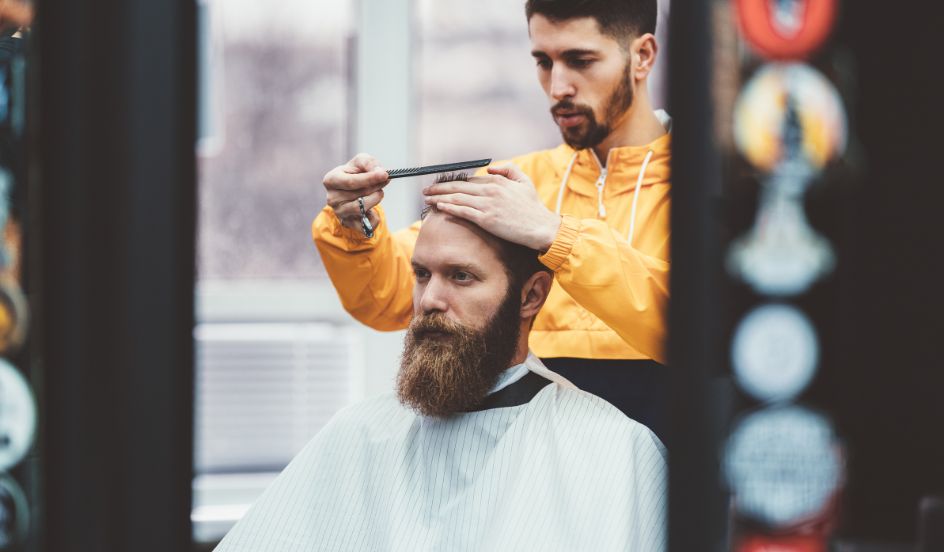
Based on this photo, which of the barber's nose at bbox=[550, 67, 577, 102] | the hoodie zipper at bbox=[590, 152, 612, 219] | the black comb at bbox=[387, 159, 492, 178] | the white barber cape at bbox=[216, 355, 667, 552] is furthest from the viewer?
the hoodie zipper at bbox=[590, 152, 612, 219]

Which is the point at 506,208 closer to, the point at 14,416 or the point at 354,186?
the point at 354,186

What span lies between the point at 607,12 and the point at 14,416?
1453 millimetres

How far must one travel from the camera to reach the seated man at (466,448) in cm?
197

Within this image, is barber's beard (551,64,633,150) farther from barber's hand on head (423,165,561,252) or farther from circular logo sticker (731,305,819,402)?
circular logo sticker (731,305,819,402)

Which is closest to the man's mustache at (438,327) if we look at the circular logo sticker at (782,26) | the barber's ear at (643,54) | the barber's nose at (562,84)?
the barber's nose at (562,84)

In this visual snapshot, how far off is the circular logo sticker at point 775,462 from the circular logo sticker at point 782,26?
512 millimetres

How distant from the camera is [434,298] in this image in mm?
2107

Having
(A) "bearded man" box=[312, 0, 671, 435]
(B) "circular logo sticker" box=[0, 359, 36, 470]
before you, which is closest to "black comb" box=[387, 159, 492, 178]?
(A) "bearded man" box=[312, 0, 671, 435]

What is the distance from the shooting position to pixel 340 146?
3.95 metres

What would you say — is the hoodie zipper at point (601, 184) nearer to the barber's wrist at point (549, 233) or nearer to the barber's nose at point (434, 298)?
the barber's wrist at point (549, 233)

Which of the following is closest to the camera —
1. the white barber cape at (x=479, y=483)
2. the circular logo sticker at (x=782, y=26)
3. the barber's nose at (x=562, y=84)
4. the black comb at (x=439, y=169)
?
the circular logo sticker at (x=782, y=26)

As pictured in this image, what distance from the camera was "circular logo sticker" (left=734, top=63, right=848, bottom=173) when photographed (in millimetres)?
1396

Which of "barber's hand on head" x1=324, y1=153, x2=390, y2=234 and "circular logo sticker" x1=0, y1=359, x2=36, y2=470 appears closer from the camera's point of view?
"circular logo sticker" x1=0, y1=359, x2=36, y2=470

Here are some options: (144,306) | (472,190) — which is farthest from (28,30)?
(472,190)
